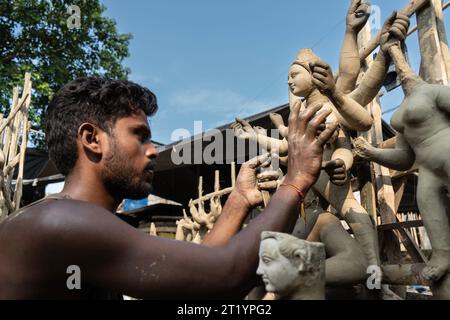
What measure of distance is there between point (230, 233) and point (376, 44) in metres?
2.10

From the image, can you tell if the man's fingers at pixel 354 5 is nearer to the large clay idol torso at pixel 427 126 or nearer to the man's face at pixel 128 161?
the large clay idol torso at pixel 427 126

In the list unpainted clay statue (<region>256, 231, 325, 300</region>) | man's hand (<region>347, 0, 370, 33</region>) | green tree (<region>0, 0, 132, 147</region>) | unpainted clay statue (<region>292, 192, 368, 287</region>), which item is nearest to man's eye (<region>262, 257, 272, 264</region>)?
unpainted clay statue (<region>256, 231, 325, 300</region>)

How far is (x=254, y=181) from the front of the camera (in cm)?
184

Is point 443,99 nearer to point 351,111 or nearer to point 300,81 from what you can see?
point 351,111

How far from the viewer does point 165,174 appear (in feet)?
30.0

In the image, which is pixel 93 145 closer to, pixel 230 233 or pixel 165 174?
pixel 230 233

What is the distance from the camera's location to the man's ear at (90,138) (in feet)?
4.71

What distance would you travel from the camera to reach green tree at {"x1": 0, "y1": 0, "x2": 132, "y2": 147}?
8.63 meters

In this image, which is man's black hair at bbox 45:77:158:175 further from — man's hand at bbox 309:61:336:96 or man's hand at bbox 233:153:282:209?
man's hand at bbox 309:61:336:96

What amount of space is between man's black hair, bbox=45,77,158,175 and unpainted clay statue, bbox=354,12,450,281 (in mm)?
1244

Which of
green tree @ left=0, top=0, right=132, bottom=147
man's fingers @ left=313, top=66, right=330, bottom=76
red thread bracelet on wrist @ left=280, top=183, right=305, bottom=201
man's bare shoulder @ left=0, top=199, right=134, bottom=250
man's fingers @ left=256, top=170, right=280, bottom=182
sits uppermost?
green tree @ left=0, top=0, right=132, bottom=147

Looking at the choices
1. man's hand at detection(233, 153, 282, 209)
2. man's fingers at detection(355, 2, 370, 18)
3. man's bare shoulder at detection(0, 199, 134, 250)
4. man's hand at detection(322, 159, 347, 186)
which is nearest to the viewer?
man's bare shoulder at detection(0, 199, 134, 250)
